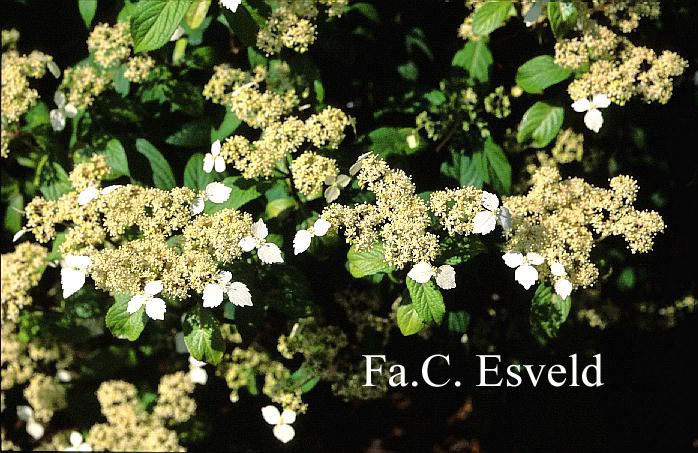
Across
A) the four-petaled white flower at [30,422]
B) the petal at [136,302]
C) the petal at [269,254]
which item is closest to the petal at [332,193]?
the petal at [269,254]

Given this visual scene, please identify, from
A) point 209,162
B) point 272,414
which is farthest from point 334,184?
point 272,414

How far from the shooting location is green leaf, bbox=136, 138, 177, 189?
241cm

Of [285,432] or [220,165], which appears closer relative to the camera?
[220,165]

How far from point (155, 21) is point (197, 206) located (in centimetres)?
54

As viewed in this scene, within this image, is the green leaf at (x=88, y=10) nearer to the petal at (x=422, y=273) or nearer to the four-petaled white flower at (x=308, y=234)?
the four-petaled white flower at (x=308, y=234)

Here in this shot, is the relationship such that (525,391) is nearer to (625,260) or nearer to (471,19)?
(625,260)

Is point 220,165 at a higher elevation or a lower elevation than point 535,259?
higher

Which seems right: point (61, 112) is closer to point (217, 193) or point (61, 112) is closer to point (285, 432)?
point (217, 193)

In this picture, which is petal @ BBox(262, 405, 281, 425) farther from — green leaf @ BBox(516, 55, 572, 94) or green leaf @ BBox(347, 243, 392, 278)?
green leaf @ BBox(516, 55, 572, 94)

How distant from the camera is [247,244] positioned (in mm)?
1888

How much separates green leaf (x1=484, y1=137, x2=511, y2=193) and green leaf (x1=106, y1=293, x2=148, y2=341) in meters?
1.16

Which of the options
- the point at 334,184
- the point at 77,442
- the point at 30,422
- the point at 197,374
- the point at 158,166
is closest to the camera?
the point at 334,184

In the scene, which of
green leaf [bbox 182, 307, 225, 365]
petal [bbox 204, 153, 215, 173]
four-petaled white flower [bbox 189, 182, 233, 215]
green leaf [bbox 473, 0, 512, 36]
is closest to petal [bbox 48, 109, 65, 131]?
petal [bbox 204, 153, 215, 173]

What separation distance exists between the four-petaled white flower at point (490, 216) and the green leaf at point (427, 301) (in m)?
0.19
